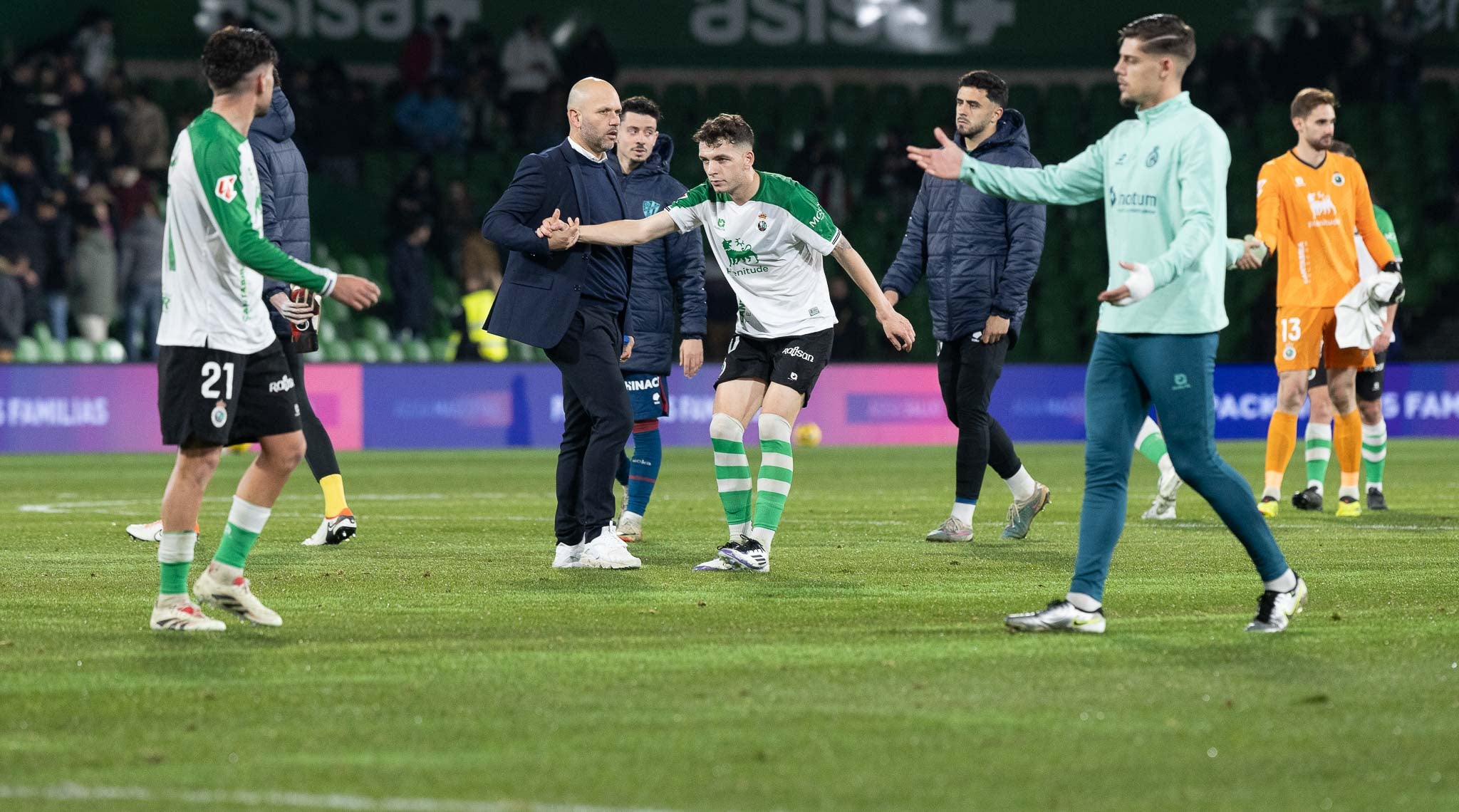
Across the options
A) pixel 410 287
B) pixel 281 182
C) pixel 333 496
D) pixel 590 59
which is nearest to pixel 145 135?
pixel 410 287

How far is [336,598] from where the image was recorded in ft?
24.9

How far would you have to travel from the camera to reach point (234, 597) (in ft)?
22.2

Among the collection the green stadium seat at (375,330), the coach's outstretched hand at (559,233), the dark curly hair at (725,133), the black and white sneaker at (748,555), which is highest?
the dark curly hair at (725,133)

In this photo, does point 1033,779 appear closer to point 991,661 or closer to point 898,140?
point 991,661

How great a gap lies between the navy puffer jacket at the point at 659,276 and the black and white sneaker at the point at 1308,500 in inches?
175

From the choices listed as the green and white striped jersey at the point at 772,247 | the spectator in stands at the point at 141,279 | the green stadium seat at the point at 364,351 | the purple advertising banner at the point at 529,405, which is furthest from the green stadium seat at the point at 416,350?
the green and white striped jersey at the point at 772,247

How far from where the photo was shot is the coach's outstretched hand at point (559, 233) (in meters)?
8.26

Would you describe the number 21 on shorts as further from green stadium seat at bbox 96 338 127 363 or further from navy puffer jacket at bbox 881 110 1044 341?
green stadium seat at bbox 96 338 127 363

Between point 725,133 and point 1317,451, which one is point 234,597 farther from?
point 1317,451

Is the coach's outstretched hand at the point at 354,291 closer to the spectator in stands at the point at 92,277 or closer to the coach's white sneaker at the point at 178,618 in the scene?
the coach's white sneaker at the point at 178,618

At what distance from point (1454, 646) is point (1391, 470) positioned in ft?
Result: 37.6

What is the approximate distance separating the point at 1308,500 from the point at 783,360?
4.99 metres

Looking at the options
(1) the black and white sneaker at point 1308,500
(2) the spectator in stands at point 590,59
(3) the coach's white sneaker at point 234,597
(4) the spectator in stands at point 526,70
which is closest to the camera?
(3) the coach's white sneaker at point 234,597

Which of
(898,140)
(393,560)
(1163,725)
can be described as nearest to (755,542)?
(393,560)
